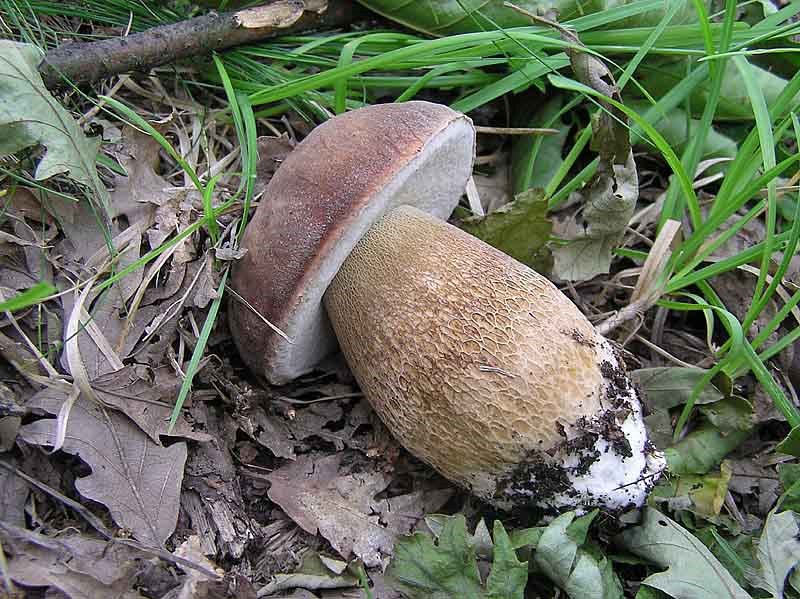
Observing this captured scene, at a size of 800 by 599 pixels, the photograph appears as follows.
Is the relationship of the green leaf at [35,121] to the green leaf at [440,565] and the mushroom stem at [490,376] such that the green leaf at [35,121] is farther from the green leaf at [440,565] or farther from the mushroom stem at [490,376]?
the green leaf at [440,565]

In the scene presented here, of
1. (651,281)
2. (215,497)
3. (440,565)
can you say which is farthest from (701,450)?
(215,497)

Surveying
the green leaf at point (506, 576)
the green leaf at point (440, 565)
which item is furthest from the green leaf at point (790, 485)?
the green leaf at point (440, 565)

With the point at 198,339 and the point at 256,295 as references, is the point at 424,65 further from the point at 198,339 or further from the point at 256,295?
the point at 198,339

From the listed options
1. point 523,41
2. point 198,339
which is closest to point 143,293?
point 198,339

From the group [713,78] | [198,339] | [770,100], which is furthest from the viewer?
[770,100]

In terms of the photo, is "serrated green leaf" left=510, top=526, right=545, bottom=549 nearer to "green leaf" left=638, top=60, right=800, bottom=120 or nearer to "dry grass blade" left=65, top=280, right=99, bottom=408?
"dry grass blade" left=65, top=280, right=99, bottom=408

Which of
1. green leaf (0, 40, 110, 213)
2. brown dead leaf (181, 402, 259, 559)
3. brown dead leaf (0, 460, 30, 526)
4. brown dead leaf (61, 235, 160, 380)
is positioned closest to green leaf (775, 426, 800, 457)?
brown dead leaf (181, 402, 259, 559)

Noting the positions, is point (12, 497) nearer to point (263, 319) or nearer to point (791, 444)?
point (263, 319)

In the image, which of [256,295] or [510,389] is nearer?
[510,389]
